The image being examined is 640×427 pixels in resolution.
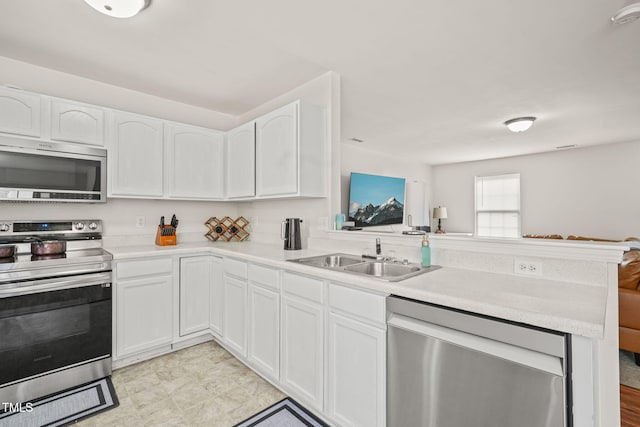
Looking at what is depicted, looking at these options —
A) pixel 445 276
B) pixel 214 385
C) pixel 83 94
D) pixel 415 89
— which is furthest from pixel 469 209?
pixel 83 94

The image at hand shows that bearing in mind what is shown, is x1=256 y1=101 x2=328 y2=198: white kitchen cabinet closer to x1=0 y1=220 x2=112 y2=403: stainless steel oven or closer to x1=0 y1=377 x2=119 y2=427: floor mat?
x1=0 y1=220 x2=112 y2=403: stainless steel oven

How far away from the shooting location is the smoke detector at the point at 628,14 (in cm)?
175

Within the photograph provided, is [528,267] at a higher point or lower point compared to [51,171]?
lower

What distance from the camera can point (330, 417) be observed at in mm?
1673

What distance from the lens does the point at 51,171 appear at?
7.57 ft

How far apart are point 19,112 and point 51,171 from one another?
0.45 meters

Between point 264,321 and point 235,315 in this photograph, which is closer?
point 264,321

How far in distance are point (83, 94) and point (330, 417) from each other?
3.35 metres

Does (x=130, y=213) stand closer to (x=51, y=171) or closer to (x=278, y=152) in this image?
(x=51, y=171)

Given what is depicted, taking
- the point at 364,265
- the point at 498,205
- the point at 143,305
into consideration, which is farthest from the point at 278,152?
the point at 498,205

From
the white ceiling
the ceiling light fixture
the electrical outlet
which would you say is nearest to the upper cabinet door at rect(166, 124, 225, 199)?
the white ceiling

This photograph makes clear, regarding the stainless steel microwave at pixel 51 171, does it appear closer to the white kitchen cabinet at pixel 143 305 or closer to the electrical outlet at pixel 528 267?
the white kitchen cabinet at pixel 143 305

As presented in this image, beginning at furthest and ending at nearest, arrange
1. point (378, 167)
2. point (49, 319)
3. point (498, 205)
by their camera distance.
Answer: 1. point (498, 205)
2. point (378, 167)
3. point (49, 319)

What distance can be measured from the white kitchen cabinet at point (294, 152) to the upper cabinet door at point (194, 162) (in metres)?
0.76
